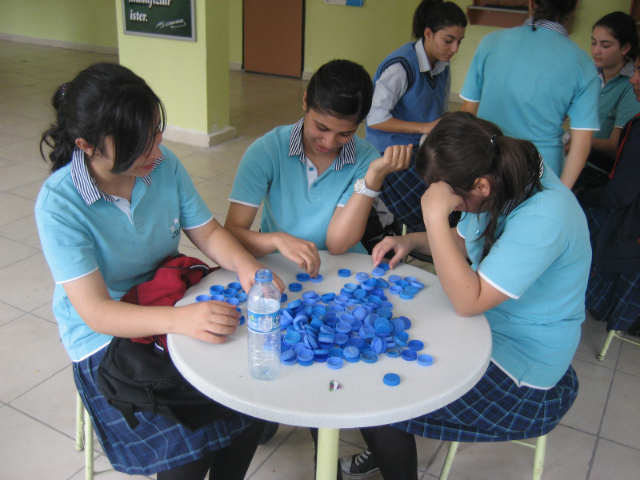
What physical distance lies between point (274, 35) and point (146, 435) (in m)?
7.69

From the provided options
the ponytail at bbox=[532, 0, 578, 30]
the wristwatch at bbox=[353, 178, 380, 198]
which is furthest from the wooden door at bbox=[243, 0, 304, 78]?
the wristwatch at bbox=[353, 178, 380, 198]

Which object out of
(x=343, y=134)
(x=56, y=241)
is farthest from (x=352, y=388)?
(x=343, y=134)

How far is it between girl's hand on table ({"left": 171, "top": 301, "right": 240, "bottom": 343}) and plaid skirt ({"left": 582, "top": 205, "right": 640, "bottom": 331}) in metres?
1.82

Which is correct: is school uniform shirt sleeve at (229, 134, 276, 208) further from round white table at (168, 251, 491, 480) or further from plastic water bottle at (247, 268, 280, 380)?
plastic water bottle at (247, 268, 280, 380)

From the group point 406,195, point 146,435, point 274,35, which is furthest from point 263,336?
point 274,35

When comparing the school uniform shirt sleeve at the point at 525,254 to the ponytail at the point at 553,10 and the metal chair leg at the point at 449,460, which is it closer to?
the metal chair leg at the point at 449,460

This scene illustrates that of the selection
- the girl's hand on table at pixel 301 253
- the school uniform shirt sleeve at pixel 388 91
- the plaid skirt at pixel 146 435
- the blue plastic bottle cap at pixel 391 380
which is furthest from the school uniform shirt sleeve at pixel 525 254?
the school uniform shirt sleeve at pixel 388 91

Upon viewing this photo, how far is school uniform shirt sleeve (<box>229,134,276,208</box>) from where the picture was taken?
1623mm

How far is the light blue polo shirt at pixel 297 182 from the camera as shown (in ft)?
5.41

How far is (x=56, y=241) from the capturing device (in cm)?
116

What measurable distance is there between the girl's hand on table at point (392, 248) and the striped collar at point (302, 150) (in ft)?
0.99

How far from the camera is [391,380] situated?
99 centimetres

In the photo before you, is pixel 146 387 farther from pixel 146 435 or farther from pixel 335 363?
pixel 335 363

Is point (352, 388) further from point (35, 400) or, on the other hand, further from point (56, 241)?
point (35, 400)
